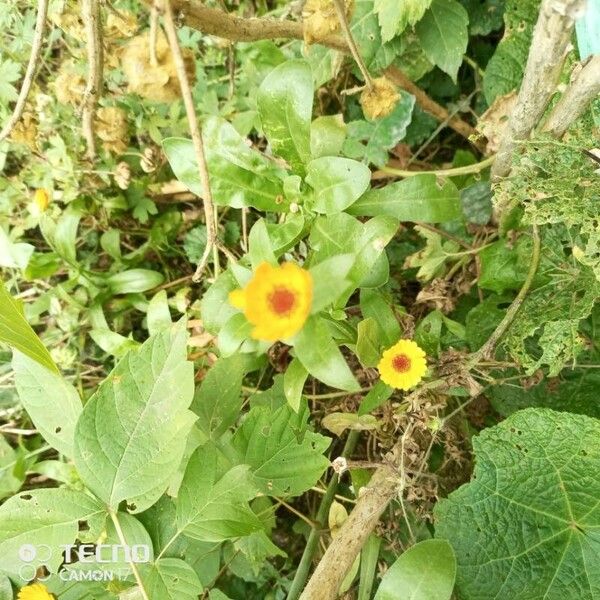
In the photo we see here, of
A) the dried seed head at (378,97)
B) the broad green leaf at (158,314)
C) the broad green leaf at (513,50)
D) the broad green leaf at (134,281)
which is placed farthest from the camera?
the broad green leaf at (134,281)

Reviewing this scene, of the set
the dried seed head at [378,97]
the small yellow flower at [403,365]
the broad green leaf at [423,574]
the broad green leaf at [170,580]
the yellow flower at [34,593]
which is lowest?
the yellow flower at [34,593]

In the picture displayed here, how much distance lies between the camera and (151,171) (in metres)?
1.79

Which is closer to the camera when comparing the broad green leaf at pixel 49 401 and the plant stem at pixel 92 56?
the plant stem at pixel 92 56

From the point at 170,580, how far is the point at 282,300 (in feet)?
2.06

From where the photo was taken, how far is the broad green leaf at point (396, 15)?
152 cm

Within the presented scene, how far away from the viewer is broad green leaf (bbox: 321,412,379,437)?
57.0 inches

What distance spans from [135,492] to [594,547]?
0.90 meters

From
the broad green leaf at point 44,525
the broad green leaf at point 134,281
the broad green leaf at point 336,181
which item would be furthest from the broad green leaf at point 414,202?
the broad green leaf at point 44,525

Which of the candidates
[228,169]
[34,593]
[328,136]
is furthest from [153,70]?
[34,593]

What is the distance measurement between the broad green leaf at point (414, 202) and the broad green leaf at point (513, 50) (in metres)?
0.39

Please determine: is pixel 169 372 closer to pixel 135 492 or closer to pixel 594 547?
pixel 135 492

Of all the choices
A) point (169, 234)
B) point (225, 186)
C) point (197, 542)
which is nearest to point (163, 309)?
point (169, 234)

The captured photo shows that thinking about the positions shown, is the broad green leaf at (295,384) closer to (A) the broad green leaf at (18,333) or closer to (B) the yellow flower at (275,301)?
(B) the yellow flower at (275,301)

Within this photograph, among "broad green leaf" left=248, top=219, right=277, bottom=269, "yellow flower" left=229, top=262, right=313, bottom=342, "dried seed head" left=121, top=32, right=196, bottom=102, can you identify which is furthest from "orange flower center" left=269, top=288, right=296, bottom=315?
"dried seed head" left=121, top=32, right=196, bottom=102
